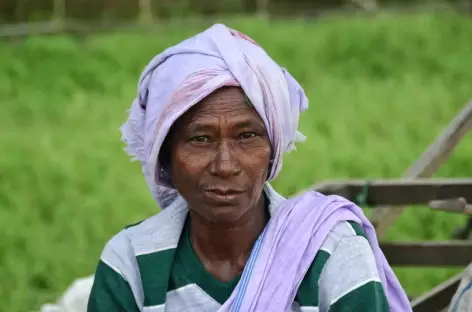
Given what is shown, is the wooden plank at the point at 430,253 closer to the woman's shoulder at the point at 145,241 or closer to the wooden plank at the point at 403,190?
the wooden plank at the point at 403,190

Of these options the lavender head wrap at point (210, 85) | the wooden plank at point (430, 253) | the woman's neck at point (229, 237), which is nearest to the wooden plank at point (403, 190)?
the wooden plank at point (430, 253)

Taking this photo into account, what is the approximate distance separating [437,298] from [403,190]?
1.64ft

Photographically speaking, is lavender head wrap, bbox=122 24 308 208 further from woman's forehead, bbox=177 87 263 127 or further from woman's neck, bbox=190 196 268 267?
woman's neck, bbox=190 196 268 267

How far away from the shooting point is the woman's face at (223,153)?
2.55 meters

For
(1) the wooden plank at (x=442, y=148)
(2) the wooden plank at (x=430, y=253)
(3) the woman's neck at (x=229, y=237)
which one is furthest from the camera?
(1) the wooden plank at (x=442, y=148)

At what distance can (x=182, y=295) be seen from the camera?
2.67 m

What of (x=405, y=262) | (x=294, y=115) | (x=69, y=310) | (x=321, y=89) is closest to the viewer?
(x=294, y=115)

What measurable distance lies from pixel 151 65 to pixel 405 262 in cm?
178

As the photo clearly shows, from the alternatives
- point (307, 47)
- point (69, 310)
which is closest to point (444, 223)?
point (69, 310)

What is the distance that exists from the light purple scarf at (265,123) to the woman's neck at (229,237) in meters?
0.07

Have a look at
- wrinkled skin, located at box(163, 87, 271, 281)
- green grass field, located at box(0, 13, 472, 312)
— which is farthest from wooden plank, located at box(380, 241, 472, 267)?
wrinkled skin, located at box(163, 87, 271, 281)

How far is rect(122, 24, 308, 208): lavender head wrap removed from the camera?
253 cm

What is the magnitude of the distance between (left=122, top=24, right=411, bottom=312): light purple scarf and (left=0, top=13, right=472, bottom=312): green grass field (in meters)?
2.66

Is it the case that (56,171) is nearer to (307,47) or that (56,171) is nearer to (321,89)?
(321,89)
